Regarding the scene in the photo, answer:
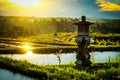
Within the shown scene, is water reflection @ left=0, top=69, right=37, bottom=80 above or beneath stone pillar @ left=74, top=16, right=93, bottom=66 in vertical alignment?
beneath

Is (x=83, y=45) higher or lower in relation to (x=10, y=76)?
higher

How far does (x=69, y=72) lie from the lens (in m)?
15.0

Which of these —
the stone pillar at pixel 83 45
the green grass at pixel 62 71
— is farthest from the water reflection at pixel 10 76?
the stone pillar at pixel 83 45

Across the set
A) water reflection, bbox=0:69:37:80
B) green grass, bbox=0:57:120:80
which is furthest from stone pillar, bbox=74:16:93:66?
water reflection, bbox=0:69:37:80

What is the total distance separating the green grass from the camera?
46.6 feet

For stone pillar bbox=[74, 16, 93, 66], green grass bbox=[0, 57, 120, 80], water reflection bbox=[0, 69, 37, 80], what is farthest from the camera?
stone pillar bbox=[74, 16, 93, 66]

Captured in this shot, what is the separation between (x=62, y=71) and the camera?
15.4 m

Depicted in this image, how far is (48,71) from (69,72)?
114 cm

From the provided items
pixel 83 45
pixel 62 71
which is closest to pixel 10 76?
pixel 62 71

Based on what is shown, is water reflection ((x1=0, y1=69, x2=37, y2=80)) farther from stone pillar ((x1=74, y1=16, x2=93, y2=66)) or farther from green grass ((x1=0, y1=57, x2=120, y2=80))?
stone pillar ((x1=74, y1=16, x2=93, y2=66))

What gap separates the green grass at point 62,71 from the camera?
14195 mm

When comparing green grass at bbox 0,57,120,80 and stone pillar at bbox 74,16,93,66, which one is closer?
green grass at bbox 0,57,120,80

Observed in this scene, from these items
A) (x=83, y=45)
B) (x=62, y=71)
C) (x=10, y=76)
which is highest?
(x=83, y=45)

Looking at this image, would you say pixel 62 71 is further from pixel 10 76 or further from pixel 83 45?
pixel 83 45
